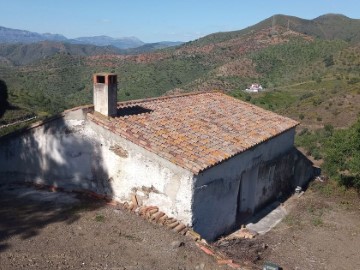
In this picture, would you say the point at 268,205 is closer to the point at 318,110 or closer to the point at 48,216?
the point at 48,216

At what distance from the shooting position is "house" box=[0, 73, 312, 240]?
11039 mm

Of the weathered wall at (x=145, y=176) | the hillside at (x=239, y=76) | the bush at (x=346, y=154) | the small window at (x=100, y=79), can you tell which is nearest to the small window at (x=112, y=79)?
the small window at (x=100, y=79)

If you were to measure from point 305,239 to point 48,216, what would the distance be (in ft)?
25.5

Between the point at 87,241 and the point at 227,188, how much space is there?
4.75 m

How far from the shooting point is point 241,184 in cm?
1345

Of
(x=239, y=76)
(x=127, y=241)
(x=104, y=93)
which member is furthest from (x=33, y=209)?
(x=239, y=76)

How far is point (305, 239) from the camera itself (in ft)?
41.5

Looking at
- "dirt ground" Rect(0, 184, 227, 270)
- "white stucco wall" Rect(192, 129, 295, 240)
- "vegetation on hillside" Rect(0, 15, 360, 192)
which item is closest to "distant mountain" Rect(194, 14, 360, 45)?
"vegetation on hillside" Rect(0, 15, 360, 192)

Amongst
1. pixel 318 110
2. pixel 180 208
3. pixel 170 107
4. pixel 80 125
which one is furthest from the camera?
pixel 318 110

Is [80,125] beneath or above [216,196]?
above

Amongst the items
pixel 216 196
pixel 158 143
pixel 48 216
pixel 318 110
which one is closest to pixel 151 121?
pixel 158 143

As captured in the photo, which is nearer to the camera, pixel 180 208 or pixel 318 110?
pixel 180 208

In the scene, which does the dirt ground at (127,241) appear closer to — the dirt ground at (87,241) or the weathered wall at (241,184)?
the dirt ground at (87,241)

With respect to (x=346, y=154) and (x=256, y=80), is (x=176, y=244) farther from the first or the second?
(x=256, y=80)
